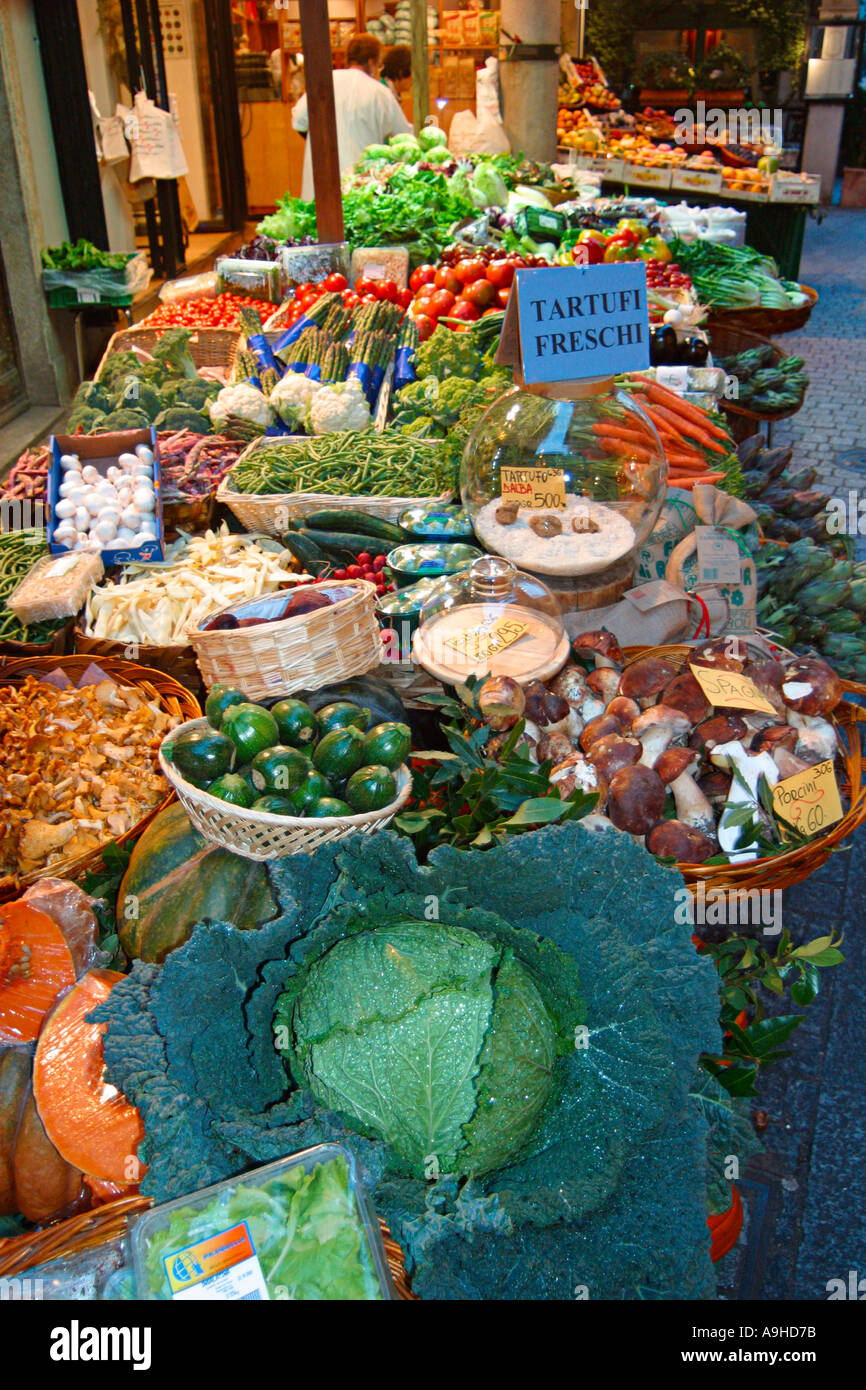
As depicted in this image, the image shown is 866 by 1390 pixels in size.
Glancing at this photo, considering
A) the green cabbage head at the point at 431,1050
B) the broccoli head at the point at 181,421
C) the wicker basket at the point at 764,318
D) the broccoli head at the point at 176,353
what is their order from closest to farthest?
the green cabbage head at the point at 431,1050 < the broccoli head at the point at 181,421 < the broccoli head at the point at 176,353 < the wicker basket at the point at 764,318

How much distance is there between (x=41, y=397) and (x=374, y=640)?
5.27m

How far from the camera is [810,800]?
6.67 ft

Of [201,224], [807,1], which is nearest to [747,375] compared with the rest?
[201,224]

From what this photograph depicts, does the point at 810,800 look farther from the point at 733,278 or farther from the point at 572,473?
the point at 733,278

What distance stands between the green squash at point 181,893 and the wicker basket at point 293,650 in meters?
0.39

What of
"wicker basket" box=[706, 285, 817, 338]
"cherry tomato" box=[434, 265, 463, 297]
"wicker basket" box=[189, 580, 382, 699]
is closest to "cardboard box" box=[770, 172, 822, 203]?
"wicker basket" box=[706, 285, 817, 338]

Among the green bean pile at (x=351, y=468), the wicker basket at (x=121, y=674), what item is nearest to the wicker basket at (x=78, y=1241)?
the wicker basket at (x=121, y=674)

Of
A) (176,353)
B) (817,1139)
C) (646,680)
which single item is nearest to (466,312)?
(176,353)

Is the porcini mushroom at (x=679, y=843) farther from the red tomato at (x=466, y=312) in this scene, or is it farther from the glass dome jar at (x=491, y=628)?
the red tomato at (x=466, y=312)

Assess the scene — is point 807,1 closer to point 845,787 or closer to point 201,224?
point 201,224

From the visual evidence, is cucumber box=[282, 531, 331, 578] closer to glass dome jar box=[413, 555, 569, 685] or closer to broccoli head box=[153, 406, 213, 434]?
glass dome jar box=[413, 555, 569, 685]

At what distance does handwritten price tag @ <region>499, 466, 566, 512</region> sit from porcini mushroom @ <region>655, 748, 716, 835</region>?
1.04m

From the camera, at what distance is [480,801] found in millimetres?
1902

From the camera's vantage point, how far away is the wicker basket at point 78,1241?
136 cm
